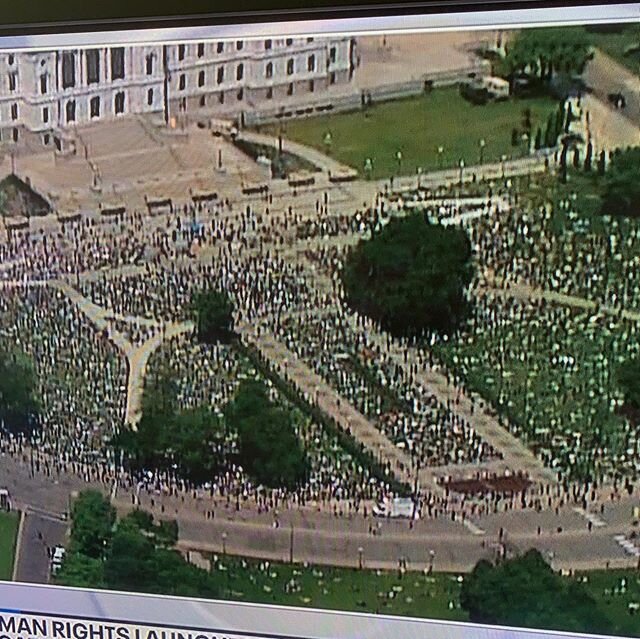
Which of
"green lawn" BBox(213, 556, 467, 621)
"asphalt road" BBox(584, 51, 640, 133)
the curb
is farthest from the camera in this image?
the curb

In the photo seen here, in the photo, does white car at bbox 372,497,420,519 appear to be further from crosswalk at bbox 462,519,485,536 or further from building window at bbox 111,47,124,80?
building window at bbox 111,47,124,80

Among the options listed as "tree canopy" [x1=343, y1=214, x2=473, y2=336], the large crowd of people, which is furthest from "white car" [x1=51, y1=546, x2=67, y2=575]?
"tree canopy" [x1=343, y1=214, x2=473, y2=336]

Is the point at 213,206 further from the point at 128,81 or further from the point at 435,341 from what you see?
the point at 435,341

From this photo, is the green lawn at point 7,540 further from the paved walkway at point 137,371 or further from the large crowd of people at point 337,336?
the paved walkway at point 137,371

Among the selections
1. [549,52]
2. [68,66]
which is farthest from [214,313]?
[549,52]

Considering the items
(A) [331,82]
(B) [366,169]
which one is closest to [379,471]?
(B) [366,169]

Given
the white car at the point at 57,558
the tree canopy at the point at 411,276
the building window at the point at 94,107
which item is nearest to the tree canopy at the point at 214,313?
the tree canopy at the point at 411,276
